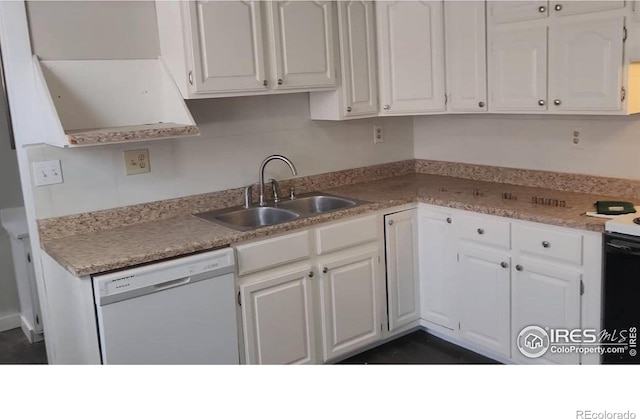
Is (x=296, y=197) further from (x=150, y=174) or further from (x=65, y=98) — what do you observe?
(x=65, y=98)

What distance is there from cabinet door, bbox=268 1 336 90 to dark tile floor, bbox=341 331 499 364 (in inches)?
58.6

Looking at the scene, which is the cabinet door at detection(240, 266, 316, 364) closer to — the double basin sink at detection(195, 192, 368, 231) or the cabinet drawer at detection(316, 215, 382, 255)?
the cabinet drawer at detection(316, 215, 382, 255)

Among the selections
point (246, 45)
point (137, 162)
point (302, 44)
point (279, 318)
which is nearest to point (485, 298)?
point (279, 318)

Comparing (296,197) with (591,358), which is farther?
(296,197)

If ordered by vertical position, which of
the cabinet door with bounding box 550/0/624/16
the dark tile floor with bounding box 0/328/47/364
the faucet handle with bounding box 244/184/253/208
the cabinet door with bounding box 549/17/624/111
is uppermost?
the cabinet door with bounding box 550/0/624/16

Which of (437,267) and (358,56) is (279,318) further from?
(358,56)

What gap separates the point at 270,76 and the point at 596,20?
1501 millimetres

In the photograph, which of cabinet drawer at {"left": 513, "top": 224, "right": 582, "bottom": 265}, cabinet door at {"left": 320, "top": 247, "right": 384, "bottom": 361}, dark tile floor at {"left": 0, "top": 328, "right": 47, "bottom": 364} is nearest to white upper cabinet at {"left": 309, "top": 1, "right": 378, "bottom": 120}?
cabinet door at {"left": 320, "top": 247, "right": 384, "bottom": 361}

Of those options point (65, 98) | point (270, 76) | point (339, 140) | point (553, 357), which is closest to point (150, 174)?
point (65, 98)

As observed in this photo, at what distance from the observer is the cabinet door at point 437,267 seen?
316 centimetres

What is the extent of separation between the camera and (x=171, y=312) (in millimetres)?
2410

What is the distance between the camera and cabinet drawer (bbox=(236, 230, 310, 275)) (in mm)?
2646

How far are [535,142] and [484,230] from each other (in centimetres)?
72

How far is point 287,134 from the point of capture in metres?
3.42
